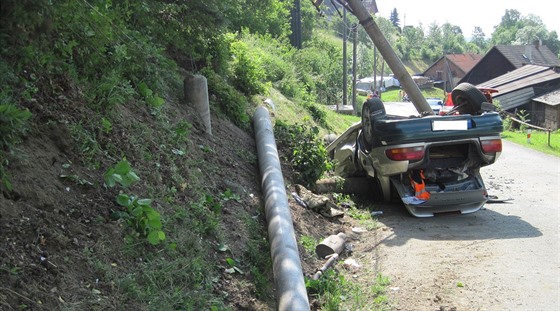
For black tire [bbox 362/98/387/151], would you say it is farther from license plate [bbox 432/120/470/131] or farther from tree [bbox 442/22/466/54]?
tree [bbox 442/22/466/54]

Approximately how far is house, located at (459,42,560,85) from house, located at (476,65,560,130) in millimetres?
10059

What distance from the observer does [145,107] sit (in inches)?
312

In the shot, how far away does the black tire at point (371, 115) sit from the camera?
10297 millimetres

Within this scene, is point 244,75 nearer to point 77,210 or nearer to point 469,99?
point 469,99

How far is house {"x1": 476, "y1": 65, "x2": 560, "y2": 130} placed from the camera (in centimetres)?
5191

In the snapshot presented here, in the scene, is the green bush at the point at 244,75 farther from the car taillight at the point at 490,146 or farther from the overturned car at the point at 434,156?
the car taillight at the point at 490,146

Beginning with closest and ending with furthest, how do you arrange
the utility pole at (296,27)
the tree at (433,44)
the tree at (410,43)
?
the utility pole at (296,27), the tree at (410,43), the tree at (433,44)

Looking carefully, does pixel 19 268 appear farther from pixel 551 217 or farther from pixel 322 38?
pixel 322 38

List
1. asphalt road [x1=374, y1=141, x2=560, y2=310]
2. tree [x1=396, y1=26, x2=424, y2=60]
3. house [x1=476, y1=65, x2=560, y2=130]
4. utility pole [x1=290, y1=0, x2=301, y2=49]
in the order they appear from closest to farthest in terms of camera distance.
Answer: asphalt road [x1=374, y1=141, x2=560, y2=310]
utility pole [x1=290, y1=0, x2=301, y2=49]
house [x1=476, y1=65, x2=560, y2=130]
tree [x1=396, y1=26, x2=424, y2=60]

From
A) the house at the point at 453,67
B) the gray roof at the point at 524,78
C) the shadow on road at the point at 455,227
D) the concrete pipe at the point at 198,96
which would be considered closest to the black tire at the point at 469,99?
the shadow on road at the point at 455,227

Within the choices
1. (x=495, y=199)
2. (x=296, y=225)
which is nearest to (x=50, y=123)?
(x=296, y=225)

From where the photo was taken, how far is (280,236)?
6.78 m

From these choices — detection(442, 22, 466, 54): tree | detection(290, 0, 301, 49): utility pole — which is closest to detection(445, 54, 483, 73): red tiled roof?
detection(442, 22, 466, 54): tree

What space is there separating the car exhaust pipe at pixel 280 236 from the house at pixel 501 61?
2543 inches
